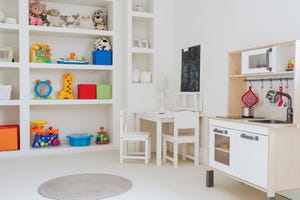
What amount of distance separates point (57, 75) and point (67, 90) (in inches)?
13.2

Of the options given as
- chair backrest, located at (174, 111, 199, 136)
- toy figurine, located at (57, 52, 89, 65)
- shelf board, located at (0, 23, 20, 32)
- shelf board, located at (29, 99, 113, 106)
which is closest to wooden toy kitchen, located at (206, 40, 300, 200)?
chair backrest, located at (174, 111, 199, 136)

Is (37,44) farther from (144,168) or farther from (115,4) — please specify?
(144,168)

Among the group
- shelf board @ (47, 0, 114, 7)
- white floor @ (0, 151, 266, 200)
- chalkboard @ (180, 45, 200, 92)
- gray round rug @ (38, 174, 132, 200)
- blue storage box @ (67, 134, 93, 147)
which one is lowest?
white floor @ (0, 151, 266, 200)

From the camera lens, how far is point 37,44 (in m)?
4.74

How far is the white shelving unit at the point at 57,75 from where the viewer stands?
4.52m

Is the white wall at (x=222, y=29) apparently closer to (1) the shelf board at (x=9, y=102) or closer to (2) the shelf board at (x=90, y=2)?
(2) the shelf board at (x=90, y=2)

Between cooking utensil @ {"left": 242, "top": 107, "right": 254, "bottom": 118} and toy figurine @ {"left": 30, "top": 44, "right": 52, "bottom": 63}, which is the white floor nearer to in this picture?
cooking utensil @ {"left": 242, "top": 107, "right": 254, "bottom": 118}

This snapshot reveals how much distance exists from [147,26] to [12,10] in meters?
2.14

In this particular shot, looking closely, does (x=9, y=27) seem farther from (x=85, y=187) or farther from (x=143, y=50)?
(x=85, y=187)

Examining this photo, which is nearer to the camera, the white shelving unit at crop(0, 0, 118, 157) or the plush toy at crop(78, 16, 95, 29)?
the white shelving unit at crop(0, 0, 118, 157)

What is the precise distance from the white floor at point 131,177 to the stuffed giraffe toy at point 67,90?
3.13 ft

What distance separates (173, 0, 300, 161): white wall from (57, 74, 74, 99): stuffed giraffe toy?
5.51 ft

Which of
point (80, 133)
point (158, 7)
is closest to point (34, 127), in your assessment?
point (80, 133)

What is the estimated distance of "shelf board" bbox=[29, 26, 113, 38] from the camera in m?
4.58
